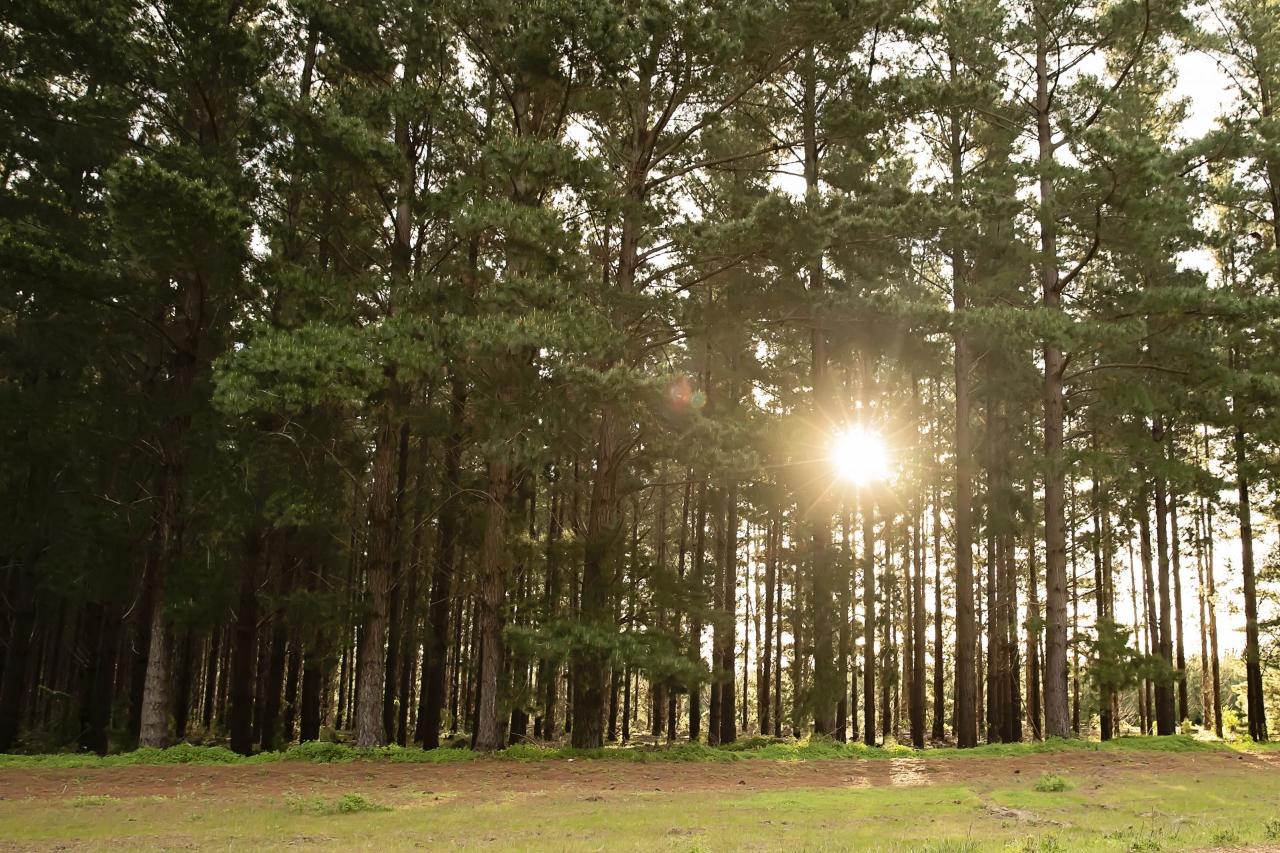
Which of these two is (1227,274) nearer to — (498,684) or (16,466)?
(498,684)

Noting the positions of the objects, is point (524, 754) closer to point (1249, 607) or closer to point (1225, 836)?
point (1225, 836)

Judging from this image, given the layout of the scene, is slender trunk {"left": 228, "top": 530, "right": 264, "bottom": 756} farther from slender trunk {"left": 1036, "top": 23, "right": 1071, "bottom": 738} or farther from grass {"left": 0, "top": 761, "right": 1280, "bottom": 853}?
slender trunk {"left": 1036, "top": 23, "right": 1071, "bottom": 738}

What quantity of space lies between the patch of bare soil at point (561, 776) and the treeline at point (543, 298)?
160cm

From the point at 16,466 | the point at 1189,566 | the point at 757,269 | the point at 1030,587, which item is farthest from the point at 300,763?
the point at 1189,566

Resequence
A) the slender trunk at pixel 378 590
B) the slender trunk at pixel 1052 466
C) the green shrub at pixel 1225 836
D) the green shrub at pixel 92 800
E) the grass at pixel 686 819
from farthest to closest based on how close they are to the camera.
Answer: the slender trunk at pixel 1052 466 < the slender trunk at pixel 378 590 < the green shrub at pixel 92 800 < the grass at pixel 686 819 < the green shrub at pixel 1225 836

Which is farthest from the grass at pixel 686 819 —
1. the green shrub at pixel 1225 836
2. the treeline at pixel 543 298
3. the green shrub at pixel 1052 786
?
the treeline at pixel 543 298

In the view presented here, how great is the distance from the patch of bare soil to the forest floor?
0.15 feet

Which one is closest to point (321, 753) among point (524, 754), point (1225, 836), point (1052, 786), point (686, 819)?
point (524, 754)

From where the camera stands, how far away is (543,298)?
14859 millimetres

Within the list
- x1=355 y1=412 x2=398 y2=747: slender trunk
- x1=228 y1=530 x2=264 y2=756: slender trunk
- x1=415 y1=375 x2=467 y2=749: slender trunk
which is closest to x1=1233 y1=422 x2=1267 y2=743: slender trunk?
x1=415 y1=375 x2=467 y2=749: slender trunk

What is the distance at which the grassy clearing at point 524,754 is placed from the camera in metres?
15.5

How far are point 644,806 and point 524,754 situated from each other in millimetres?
5869

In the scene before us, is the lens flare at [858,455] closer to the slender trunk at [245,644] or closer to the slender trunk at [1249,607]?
the slender trunk at [1249,607]

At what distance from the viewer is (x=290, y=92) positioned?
648 inches
